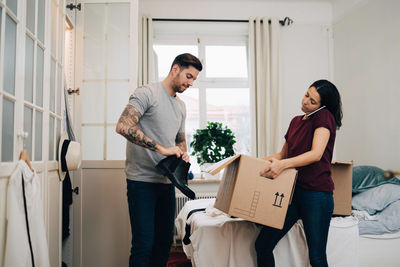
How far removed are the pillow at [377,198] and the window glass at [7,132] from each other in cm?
244

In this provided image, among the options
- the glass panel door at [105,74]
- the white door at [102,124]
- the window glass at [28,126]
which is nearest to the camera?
the window glass at [28,126]

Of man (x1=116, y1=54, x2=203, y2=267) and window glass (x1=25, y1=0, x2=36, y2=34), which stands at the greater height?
window glass (x1=25, y1=0, x2=36, y2=34)

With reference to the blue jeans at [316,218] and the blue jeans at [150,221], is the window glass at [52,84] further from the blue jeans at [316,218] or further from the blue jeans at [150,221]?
the blue jeans at [316,218]

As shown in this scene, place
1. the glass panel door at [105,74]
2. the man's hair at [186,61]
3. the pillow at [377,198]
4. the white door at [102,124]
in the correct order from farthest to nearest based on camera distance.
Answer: the glass panel door at [105,74]
the white door at [102,124]
the pillow at [377,198]
the man's hair at [186,61]

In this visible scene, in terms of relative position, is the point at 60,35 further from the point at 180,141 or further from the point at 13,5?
the point at 180,141

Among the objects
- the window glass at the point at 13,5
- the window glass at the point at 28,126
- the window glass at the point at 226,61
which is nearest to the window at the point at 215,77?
the window glass at the point at 226,61

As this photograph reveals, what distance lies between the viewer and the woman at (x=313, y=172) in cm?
162

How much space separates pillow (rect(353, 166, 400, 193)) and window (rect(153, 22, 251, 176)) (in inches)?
64.1

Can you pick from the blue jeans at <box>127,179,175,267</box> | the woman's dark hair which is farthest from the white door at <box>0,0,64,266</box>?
the woman's dark hair

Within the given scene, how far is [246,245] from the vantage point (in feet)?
6.41

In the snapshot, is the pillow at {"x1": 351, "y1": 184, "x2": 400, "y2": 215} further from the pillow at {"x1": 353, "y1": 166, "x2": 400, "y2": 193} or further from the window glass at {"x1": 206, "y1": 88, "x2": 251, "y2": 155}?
the window glass at {"x1": 206, "y1": 88, "x2": 251, "y2": 155}

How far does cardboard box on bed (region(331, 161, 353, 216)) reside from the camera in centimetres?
212

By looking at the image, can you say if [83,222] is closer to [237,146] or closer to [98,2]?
[98,2]

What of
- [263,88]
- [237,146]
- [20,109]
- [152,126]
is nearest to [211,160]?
[237,146]
